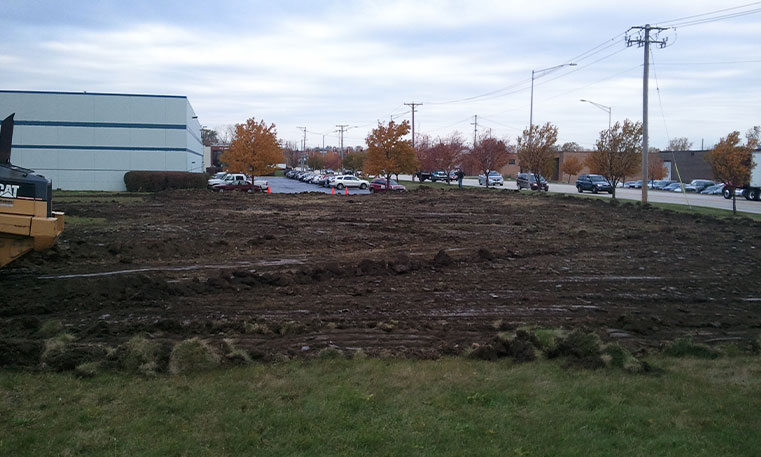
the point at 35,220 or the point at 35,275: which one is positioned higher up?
the point at 35,220

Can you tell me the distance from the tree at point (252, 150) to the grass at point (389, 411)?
164 feet

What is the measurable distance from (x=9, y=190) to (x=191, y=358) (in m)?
5.11

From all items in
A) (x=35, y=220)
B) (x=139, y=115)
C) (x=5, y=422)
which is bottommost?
(x=5, y=422)

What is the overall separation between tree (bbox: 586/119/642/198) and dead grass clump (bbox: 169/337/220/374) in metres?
37.6

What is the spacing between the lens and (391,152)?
187 ft

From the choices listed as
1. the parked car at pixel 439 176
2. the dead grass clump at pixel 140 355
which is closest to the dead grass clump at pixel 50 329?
the dead grass clump at pixel 140 355

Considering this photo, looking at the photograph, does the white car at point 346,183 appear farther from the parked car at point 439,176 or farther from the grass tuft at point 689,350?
the grass tuft at point 689,350

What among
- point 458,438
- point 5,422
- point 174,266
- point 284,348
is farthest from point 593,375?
point 174,266

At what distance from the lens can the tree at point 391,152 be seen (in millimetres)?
56625

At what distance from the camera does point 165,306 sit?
34.1 ft

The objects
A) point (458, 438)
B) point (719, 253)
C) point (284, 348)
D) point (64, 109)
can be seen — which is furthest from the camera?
point (64, 109)

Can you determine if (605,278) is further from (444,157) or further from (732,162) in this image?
(444,157)

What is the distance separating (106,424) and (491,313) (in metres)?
6.17

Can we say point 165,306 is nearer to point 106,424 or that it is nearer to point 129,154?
point 106,424
